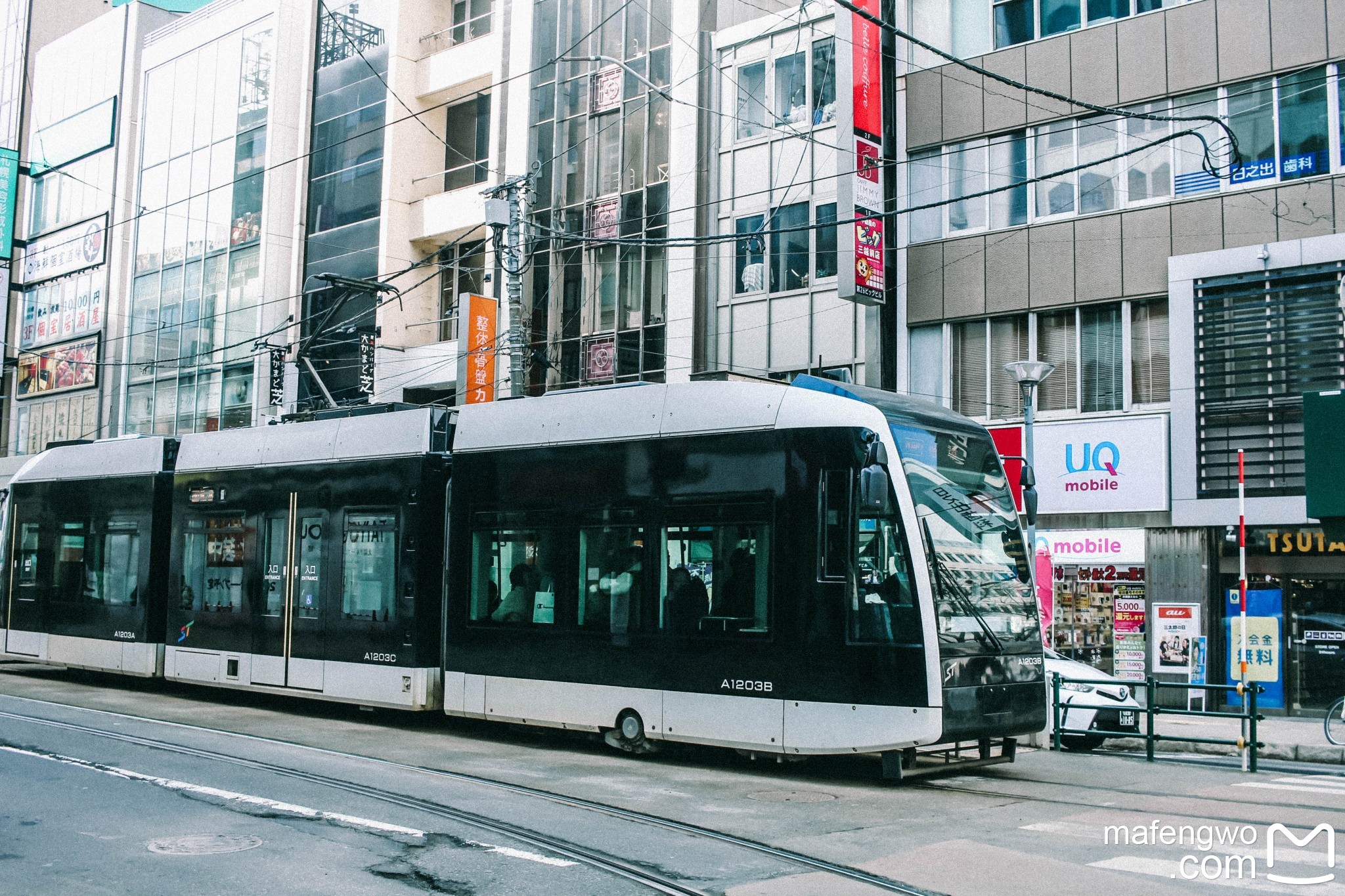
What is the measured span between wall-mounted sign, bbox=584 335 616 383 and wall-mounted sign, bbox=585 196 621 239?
2.41 meters

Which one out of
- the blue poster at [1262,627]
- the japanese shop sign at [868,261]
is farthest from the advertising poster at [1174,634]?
the japanese shop sign at [868,261]

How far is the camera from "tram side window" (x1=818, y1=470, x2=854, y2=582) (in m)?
11.1

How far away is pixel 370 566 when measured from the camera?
603 inches

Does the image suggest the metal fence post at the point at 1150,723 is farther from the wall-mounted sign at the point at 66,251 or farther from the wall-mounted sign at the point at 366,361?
the wall-mounted sign at the point at 66,251

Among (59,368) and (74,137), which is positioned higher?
(74,137)

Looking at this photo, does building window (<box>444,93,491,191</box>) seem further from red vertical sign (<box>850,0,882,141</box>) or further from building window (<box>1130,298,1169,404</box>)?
building window (<box>1130,298,1169,404</box>)

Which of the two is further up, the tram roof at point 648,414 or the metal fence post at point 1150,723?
the tram roof at point 648,414

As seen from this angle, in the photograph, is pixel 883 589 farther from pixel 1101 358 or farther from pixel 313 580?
pixel 1101 358

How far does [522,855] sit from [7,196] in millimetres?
52495

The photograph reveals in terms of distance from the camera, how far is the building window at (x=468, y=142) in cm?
3412

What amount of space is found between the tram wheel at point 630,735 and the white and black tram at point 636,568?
0.10ft

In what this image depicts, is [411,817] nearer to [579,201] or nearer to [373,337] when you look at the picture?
[579,201]

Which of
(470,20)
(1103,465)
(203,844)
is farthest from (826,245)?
(203,844)

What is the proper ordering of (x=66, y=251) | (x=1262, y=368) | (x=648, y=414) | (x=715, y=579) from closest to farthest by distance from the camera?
(x=715, y=579) < (x=648, y=414) < (x=1262, y=368) < (x=66, y=251)
